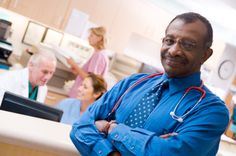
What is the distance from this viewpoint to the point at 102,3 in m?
4.32

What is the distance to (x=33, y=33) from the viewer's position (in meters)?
4.30

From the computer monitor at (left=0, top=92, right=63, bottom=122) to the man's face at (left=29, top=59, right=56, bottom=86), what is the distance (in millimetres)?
1066

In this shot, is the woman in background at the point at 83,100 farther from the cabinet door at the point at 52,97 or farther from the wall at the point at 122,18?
the wall at the point at 122,18

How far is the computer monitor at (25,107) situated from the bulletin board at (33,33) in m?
3.09

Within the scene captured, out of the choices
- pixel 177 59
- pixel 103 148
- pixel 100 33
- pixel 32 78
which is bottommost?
pixel 32 78

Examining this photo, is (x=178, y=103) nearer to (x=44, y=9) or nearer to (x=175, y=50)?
(x=175, y=50)

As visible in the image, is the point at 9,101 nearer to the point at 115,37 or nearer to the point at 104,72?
the point at 104,72

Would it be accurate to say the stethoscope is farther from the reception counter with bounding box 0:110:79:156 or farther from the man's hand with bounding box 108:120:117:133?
the reception counter with bounding box 0:110:79:156

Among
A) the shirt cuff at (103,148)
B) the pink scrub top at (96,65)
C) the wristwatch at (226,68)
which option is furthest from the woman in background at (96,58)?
the shirt cuff at (103,148)

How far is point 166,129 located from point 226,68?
3092mm

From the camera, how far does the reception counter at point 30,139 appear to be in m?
0.99

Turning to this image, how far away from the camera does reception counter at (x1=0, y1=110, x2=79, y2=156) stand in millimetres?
988

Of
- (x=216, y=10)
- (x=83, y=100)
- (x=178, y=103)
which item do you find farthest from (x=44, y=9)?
(x=178, y=103)

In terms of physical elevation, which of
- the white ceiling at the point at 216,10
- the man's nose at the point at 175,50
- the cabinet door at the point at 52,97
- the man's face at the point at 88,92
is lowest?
the cabinet door at the point at 52,97
